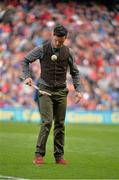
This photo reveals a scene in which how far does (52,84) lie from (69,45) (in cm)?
2168

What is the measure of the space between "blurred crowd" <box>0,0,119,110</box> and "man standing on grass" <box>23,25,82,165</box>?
19378 mm

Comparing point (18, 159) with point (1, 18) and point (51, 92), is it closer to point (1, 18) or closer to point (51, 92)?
point (51, 92)

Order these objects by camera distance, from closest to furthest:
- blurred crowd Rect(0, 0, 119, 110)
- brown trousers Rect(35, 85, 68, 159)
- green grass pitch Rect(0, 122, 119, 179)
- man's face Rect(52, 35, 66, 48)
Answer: green grass pitch Rect(0, 122, 119, 179) < man's face Rect(52, 35, 66, 48) < brown trousers Rect(35, 85, 68, 159) < blurred crowd Rect(0, 0, 119, 110)

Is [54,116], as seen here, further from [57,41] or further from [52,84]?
[57,41]

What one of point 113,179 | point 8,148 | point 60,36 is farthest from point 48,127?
point 8,148

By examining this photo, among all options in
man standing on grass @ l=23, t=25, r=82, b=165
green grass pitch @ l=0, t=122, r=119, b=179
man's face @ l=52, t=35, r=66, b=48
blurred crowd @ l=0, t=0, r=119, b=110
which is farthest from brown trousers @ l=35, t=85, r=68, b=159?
blurred crowd @ l=0, t=0, r=119, b=110

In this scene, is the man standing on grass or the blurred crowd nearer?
the man standing on grass

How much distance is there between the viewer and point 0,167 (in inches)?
431

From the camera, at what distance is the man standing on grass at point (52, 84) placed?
11.6 meters

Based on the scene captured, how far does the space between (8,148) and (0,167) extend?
4380mm

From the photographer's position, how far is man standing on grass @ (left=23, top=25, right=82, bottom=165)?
11.6 meters

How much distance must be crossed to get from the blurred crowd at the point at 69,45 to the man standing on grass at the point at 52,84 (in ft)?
63.6

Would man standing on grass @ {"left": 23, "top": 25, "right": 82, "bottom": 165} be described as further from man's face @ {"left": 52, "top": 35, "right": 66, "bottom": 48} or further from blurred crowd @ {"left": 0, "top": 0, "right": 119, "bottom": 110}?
blurred crowd @ {"left": 0, "top": 0, "right": 119, "bottom": 110}

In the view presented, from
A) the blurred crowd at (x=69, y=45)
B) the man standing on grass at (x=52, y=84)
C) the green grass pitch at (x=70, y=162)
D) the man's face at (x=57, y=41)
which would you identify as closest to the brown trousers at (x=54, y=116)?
the man standing on grass at (x=52, y=84)
